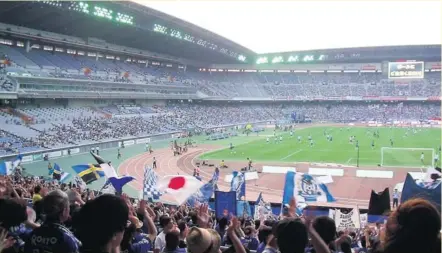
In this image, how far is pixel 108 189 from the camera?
55.8ft

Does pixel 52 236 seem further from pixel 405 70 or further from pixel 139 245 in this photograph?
pixel 405 70

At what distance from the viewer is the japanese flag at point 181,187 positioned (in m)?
12.6

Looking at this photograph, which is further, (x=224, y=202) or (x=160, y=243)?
(x=224, y=202)

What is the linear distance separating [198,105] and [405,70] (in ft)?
166

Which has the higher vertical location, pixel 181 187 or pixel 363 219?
pixel 181 187

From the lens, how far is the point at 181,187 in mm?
12828

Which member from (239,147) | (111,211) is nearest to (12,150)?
(239,147)

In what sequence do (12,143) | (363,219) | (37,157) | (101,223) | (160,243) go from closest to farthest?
1. (101,223)
2. (160,243)
3. (363,219)
4. (37,157)
5. (12,143)

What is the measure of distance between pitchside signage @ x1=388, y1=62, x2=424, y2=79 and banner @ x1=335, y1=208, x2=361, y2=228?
312ft

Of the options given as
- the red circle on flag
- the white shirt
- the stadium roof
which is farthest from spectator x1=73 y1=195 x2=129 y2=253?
the stadium roof

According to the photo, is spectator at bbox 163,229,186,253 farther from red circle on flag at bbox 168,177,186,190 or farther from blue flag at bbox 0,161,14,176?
blue flag at bbox 0,161,14,176

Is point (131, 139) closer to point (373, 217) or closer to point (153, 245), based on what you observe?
point (373, 217)

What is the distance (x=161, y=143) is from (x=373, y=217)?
4902 centimetres

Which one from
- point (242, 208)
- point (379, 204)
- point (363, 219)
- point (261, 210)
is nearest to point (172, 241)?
point (261, 210)
